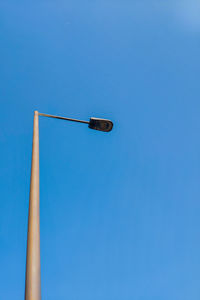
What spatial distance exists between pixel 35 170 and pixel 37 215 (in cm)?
74

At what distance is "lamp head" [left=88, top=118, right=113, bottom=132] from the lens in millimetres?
4690

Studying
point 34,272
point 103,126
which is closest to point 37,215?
point 34,272

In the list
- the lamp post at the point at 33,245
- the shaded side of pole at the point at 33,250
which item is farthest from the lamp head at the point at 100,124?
the shaded side of pole at the point at 33,250

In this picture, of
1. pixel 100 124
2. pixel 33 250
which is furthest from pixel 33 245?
pixel 100 124

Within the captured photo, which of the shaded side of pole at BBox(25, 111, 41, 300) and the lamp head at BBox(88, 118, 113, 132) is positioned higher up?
the lamp head at BBox(88, 118, 113, 132)

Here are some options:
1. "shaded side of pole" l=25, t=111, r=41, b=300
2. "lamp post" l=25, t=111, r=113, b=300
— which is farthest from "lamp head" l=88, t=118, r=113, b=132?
"shaded side of pole" l=25, t=111, r=41, b=300

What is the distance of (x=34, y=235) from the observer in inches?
83.7

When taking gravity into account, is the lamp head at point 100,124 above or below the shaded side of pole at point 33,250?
above

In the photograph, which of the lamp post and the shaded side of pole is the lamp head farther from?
the shaded side of pole

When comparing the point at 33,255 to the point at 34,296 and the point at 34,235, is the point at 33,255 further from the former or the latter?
the point at 34,296

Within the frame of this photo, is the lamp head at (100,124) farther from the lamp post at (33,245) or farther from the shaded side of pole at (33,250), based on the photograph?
the shaded side of pole at (33,250)

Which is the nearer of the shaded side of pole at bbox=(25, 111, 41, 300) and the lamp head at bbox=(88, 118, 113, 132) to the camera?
the shaded side of pole at bbox=(25, 111, 41, 300)

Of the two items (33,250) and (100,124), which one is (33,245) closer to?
(33,250)

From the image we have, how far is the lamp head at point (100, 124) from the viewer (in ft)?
15.4
